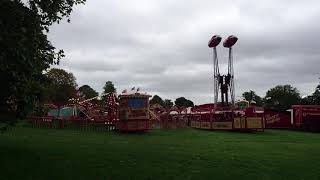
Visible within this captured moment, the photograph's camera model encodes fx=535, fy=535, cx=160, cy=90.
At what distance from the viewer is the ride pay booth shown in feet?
120

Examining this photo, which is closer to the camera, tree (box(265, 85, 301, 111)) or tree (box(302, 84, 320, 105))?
tree (box(302, 84, 320, 105))

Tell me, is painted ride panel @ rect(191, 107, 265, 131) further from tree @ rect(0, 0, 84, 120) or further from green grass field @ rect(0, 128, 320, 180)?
tree @ rect(0, 0, 84, 120)

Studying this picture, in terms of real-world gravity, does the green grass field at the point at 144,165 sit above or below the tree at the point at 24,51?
below

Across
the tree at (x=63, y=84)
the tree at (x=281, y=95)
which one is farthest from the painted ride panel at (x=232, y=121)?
the tree at (x=281, y=95)

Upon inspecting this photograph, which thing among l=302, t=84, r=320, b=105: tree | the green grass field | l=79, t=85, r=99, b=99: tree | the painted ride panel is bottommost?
the green grass field

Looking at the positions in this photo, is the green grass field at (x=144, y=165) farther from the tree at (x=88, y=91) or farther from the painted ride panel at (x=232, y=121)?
the tree at (x=88, y=91)

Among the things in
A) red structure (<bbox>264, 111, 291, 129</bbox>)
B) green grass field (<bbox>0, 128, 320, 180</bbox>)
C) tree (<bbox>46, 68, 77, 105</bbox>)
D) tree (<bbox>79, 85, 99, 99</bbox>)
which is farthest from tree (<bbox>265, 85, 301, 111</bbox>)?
green grass field (<bbox>0, 128, 320, 180</bbox>)

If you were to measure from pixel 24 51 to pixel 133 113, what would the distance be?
23194mm

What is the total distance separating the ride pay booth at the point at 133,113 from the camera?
36.5 m

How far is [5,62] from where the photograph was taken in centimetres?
1351

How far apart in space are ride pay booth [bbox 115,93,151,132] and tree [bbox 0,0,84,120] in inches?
744

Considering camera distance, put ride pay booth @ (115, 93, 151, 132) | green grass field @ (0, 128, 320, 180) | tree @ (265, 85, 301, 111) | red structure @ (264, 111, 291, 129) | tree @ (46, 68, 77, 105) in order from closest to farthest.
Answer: green grass field @ (0, 128, 320, 180) < ride pay booth @ (115, 93, 151, 132) < red structure @ (264, 111, 291, 129) < tree @ (46, 68, 77, 105) < tree @ (265, 85, 301, 111)

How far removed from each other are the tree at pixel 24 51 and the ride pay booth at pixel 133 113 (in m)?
18.9

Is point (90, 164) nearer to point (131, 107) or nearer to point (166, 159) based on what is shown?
point (166, 159)
